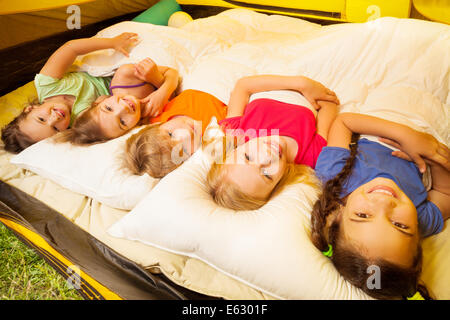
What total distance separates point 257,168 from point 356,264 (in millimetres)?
320

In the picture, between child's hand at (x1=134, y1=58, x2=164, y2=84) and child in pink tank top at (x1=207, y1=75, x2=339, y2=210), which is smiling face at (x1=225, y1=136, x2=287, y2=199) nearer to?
child in pink tank top at (x1=207, y1=75, x2=339, y2=210)

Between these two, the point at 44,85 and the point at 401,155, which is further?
the point at 44,85

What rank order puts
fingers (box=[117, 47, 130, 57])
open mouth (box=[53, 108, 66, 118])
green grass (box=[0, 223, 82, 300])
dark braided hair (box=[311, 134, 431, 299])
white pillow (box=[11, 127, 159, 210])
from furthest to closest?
fingers (box=[117, 47, 130, 57]) < open mouth (box=[53, 108, 66, 118]) < white pillow (box=[11, 127, 159, 210]) < green grass (box=[0, 223, 82, 300]) < dark braided hair (box=[311, 134, 431, 299])

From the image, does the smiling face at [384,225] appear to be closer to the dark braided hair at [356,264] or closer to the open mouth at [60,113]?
the dark braided hair at [356,264]

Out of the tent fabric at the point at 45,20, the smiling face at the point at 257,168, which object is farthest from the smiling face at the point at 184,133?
the tent fabric at the point at 45,20

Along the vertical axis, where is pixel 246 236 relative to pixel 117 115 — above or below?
below

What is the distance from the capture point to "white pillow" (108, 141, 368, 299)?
0.64 m

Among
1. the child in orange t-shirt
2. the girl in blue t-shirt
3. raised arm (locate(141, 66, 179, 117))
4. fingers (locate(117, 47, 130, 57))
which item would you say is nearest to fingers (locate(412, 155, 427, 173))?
the girl in blue t-shirt

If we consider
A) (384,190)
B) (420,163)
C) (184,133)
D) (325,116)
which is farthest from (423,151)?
(184,133)

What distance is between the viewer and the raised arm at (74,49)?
1195 mm

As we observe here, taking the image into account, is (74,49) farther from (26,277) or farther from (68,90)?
(26,277)

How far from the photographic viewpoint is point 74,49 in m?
1.23

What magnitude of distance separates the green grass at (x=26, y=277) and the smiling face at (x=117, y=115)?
1.44 feet

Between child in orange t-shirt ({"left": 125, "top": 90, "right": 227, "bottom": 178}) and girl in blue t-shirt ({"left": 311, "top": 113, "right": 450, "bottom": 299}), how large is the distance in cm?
42
